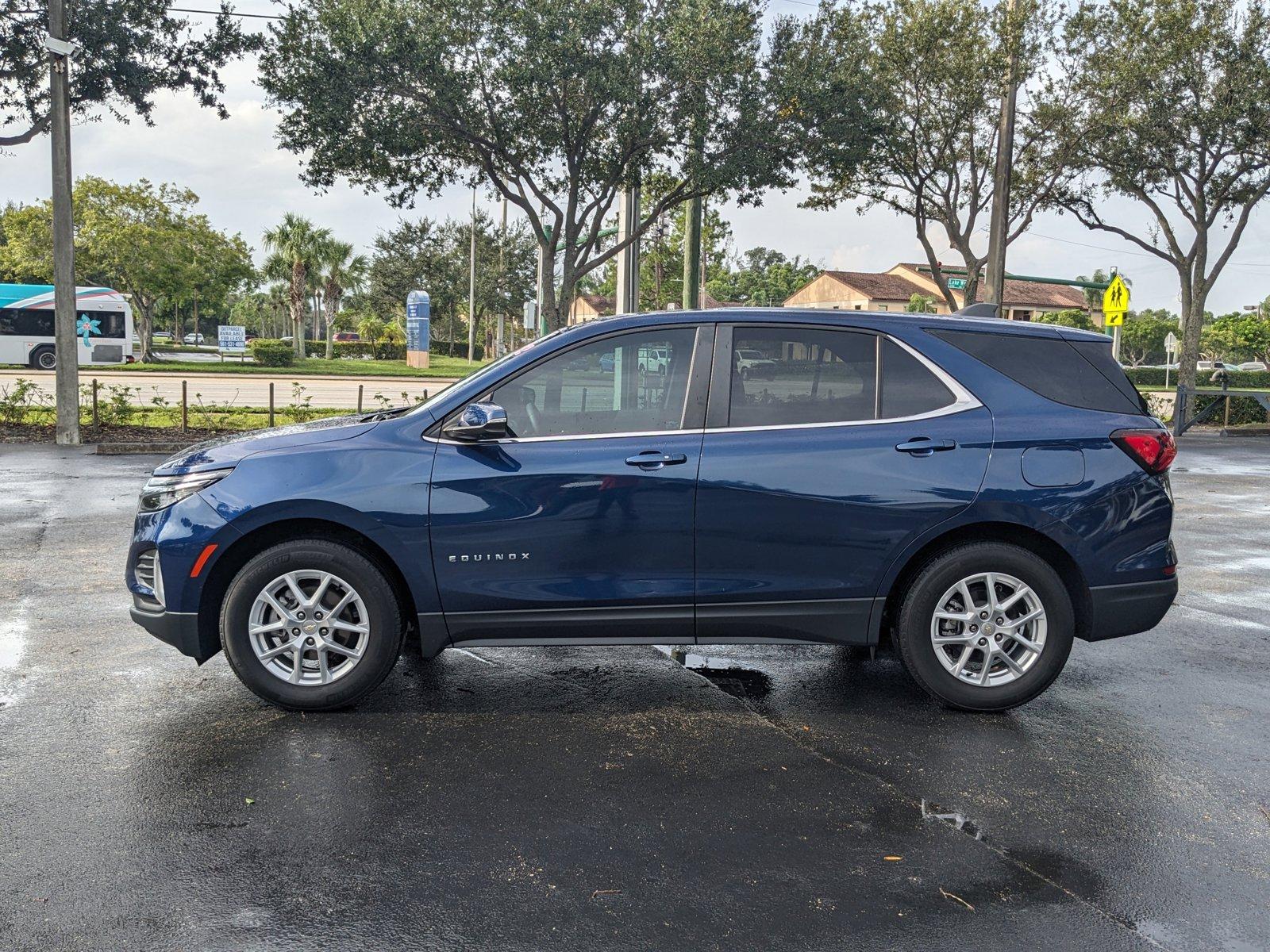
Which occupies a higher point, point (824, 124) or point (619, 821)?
point (824, 124)

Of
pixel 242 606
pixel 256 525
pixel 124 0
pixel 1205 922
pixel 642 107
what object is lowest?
pixel 1205 922

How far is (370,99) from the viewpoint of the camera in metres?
20.3

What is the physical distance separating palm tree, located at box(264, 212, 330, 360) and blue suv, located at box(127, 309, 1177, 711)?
58169 mm

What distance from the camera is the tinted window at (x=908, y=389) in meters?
5.09

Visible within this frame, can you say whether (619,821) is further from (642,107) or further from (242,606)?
(642,107)

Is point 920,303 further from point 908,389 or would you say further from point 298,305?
point 908,389

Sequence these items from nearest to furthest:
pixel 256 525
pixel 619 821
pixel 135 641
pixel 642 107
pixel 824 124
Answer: pixel 619 821, pixel 256 525, pixel 135 641, pixel 642 107, pixel 824 124

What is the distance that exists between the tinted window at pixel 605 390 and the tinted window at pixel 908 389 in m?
0.92

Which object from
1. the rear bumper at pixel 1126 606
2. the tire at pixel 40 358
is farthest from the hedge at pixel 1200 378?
the rear bumper at pixel 1126 606

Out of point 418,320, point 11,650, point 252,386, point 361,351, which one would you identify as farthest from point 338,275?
point 11,650

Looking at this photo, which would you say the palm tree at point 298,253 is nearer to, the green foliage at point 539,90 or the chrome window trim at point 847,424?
the green foliage at point 539,90

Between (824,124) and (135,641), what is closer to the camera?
(135,641)

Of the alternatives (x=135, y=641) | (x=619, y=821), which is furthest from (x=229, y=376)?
(x=619, y=821)

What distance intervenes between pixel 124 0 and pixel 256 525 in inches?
682
